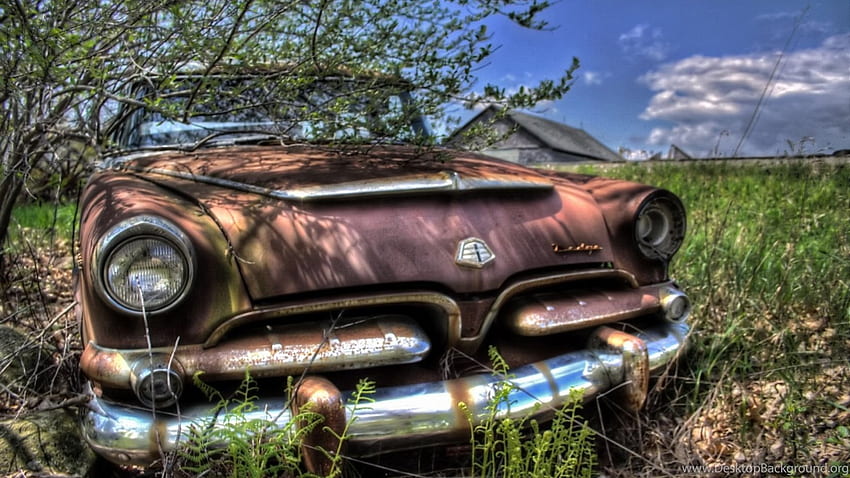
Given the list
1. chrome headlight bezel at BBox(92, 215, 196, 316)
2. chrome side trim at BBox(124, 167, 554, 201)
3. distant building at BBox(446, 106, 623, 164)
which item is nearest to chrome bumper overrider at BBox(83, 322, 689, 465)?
chrome headlight bezel at BBox(92, 215, 196, 316)

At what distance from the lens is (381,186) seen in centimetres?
192

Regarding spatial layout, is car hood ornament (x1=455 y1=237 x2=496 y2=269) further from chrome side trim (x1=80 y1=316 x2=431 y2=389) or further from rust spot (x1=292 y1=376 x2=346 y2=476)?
rust spot (x1=292 y1=376 x2=346 y2=476)

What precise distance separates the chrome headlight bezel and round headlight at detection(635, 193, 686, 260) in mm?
1637

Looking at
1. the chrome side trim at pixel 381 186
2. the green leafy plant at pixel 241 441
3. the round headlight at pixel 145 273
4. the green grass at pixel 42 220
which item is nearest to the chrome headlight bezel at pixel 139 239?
the round headlight at pixel 145 273

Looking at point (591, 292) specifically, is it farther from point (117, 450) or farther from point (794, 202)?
point (794, 202)

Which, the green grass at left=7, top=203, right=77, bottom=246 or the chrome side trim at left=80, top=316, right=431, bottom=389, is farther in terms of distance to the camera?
the green grass at left=7, top=203, right=77, bottom=246

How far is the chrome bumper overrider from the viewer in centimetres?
158

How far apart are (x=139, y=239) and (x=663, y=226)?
6.15ft

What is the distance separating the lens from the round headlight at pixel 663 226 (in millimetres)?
2359

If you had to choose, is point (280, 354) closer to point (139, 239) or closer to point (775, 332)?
point (139, 239)

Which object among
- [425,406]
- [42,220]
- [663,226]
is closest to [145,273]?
[425,406]

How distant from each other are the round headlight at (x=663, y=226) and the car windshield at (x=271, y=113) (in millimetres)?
950

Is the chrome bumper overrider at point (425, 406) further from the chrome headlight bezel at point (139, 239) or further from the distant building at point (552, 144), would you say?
the distant building at point (552, 144)

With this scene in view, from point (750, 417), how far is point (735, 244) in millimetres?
1593
